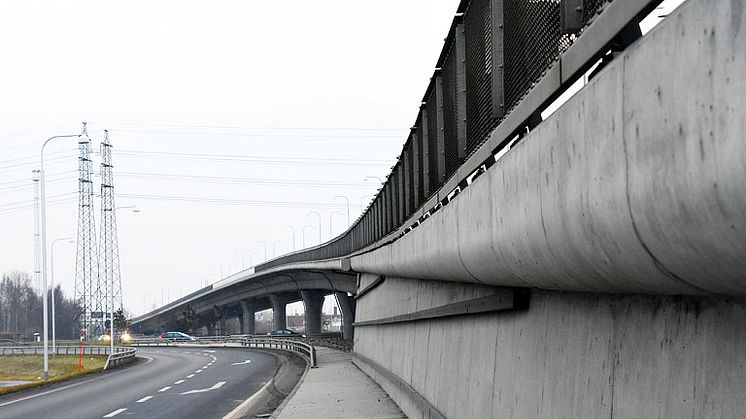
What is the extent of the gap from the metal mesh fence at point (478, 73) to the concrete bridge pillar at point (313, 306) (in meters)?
87.6

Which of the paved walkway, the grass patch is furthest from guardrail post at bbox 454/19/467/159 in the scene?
the grass patch

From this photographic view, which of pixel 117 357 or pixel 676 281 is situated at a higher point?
pixel 676 281

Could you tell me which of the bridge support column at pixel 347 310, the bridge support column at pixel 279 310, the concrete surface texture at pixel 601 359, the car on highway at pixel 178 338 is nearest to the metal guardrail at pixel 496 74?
the concrete surface texture at pixel 601 359

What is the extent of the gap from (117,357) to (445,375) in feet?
149

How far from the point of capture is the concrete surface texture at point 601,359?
375 centimetres

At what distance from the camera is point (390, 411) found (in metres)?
18.1

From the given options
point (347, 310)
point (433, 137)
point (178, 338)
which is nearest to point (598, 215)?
point (433, 137)

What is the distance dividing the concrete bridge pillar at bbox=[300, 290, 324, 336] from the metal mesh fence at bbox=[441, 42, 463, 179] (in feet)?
279

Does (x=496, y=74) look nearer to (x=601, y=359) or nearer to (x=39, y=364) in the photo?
(x=601, y=359)

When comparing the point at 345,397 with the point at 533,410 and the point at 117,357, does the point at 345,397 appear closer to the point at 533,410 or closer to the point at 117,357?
the point at 533,410

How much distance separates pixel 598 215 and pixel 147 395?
27.8m

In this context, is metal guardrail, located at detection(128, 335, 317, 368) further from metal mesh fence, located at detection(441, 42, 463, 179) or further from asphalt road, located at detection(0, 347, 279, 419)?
metal mesh fence, located at detection(441, 42, 463, 179)

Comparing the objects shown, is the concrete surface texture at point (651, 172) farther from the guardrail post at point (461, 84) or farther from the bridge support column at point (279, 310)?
the bridge support column at point (279, 310)

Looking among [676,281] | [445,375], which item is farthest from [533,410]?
[445,375]
